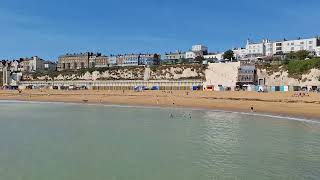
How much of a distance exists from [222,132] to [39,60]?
11848cm

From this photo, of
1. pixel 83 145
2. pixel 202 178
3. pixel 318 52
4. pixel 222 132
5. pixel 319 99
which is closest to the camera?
pixel 202 178

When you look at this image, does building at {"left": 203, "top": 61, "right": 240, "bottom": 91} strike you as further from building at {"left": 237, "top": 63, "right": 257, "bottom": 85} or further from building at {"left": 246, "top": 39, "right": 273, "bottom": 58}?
building at {"left": 246, "top": 39, "right": 273, "bottom": 58}

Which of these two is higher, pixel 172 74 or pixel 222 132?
pixel 172 74

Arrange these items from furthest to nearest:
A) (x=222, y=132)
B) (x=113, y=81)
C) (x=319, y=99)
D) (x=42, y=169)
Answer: (x=113, y=81) < (x=319, y=99) < (x=222, y=132) < (x=42, y=169)

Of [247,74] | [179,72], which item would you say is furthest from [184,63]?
[247,74]

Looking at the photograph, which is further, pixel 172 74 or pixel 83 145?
pixel 172 74

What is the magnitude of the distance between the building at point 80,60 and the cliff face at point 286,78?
71982mm

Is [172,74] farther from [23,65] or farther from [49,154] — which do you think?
[23,65]

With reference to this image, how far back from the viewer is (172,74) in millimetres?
72562

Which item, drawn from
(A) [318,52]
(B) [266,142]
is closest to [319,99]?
(B) [266,142]

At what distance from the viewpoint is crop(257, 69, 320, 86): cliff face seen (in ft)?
174

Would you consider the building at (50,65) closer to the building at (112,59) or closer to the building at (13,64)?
the building at (13,64)

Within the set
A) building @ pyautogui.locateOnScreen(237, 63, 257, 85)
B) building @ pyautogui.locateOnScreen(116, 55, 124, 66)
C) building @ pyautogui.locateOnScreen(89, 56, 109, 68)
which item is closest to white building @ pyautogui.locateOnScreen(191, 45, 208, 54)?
building @ pyautogui.locateOnScreen(116, 55, 124, 66)

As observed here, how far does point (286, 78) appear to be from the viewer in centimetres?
5653
